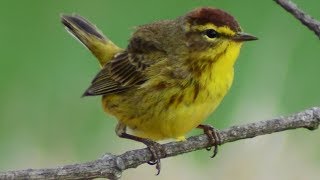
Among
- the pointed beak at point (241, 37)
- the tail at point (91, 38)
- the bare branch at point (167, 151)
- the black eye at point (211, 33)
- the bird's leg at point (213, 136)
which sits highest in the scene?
the tail at point (91, 38)

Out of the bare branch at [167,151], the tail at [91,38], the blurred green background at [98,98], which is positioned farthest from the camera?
the blurred green background at [98,98]

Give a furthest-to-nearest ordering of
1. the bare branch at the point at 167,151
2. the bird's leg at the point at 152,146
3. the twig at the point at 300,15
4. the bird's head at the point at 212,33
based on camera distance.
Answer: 1. the bird's head at the point at 212,33
2. the bird's leg at the point at 152,146
3. the twig at the point at 300,15
4. the bare branch at the point at 167,151

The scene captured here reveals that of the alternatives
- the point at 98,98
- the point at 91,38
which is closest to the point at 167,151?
the point at 91,38

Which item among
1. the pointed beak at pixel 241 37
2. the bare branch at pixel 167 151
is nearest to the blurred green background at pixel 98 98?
the pointed beak at pixel 241 37

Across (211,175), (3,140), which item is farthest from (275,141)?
(3,140)

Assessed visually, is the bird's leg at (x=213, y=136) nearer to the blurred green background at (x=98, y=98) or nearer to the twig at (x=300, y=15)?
the twig at (x=300, y=15)

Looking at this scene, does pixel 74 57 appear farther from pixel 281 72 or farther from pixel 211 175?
pixel 211 175
